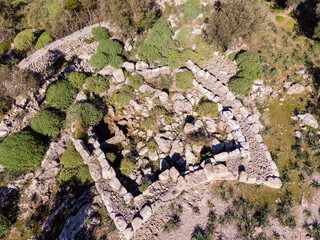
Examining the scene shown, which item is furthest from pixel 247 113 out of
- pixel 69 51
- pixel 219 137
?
pixel 69 51

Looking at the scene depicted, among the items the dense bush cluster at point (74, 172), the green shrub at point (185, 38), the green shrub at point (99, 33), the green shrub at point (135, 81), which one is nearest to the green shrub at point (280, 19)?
the green shrub at point (185, 38)

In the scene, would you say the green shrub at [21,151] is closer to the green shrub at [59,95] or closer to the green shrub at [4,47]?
the green shrub at [59,95]

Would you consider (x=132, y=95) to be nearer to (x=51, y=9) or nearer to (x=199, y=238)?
(x=199, y=238)

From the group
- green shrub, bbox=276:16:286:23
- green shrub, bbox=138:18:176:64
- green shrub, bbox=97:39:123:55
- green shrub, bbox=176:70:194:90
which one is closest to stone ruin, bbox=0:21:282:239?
green shrub, bbox=176:70:194:90

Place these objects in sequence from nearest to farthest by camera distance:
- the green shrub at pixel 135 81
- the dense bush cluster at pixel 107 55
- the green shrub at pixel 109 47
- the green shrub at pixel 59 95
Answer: the green shrub at pixel 59 95, the green shrub at pixel 135 81, the dense bush cluster at pixel 107 55, the green shrub at pixel 109 47

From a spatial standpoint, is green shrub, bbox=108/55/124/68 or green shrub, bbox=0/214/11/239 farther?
green shrub, bbox=108/55/124/68

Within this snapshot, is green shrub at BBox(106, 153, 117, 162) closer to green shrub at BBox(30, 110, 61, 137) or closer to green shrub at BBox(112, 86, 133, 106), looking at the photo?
green shrub at BBox(112, 86, 133, 106)
